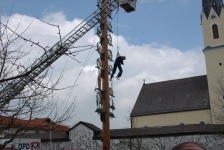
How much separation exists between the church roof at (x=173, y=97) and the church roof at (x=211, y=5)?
10.1 metres

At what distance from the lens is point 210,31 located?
164ft

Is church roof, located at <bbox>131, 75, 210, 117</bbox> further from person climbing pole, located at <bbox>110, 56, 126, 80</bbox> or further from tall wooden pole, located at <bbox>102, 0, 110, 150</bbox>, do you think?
person climbing pole, located at <bbox>110, 56, 126, 80</bbox>

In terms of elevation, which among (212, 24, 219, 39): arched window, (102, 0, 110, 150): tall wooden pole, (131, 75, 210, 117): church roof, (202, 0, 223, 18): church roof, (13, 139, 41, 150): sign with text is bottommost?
(13, 139, 41, 150): sign with text

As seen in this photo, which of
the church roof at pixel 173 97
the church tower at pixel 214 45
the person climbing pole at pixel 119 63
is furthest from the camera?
the church roof at pixel 173 97

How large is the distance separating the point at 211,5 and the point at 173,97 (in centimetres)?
1526

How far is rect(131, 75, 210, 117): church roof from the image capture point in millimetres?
47000

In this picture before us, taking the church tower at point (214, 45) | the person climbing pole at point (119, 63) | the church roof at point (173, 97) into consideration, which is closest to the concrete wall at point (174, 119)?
the church roof at point (173, 97)

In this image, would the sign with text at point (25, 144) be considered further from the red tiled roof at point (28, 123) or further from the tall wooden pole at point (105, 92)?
the tall wooden pole at point (105, 92)

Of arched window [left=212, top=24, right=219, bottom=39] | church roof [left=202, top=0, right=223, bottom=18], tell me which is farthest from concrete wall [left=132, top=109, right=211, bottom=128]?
church roof [left=202, top=0, right=223, bottom=18]

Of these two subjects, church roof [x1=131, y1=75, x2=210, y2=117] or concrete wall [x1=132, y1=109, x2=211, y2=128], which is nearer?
concrete wall [x1=132, y1=109, x2=211, y2=128]

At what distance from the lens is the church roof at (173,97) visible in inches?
1850

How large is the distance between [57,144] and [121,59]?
15.7m

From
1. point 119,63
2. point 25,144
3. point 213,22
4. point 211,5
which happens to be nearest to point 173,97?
point 213,22

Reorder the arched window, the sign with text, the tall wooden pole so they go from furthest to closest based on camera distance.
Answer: the arched window → the tall wooden pole → the sign with text
